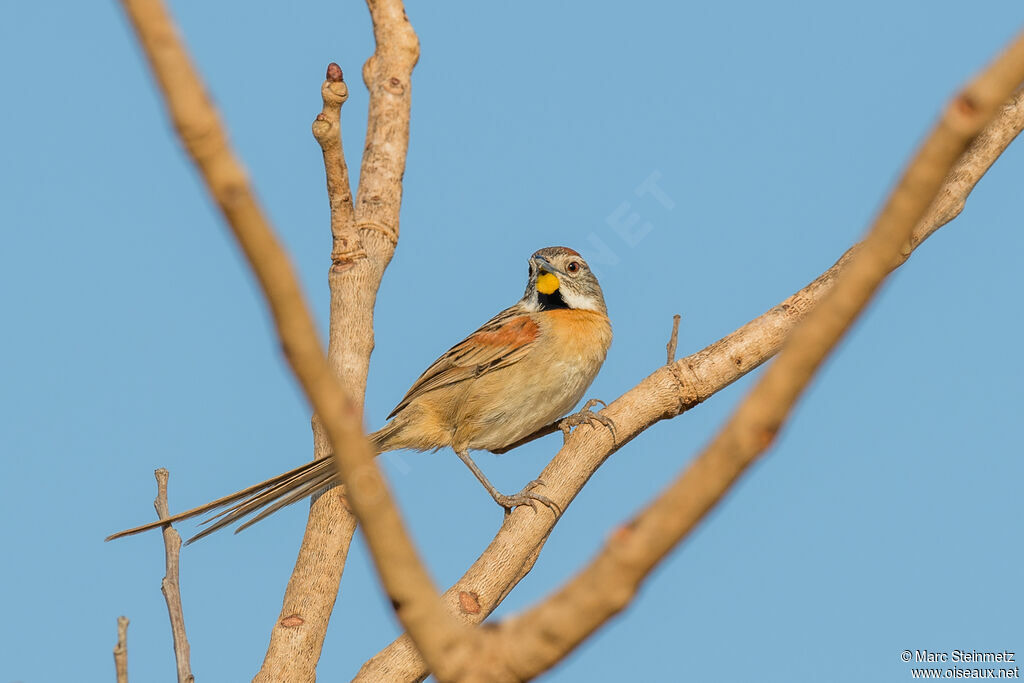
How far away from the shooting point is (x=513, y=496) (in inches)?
292

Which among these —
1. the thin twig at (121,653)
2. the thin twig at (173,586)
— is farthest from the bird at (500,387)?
the thin twig at (121,653)

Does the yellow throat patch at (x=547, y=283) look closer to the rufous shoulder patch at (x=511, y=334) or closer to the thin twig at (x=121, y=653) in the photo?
the rufous shoulder patch at (x=511, y=334)

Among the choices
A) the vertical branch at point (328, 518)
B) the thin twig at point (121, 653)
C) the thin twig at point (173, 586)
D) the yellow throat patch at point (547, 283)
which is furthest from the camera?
the yellow throat patch at point (547, 283)

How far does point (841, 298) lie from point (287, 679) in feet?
16.0

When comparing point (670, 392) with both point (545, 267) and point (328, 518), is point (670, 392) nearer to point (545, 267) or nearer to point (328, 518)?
point (328, 518)

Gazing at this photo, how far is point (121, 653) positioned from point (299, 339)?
2.39 metres

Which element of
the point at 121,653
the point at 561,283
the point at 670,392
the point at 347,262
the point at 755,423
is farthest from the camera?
the point at 561,283

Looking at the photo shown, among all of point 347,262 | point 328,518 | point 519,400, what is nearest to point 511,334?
point 519,400

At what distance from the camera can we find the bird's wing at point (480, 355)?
30.6ft

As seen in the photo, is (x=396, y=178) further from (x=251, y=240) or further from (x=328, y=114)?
(x=251, y=240)

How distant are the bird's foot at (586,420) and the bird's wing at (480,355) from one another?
2.44ft

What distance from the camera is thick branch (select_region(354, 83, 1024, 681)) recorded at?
20.4ft

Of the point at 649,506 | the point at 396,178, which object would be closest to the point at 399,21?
the point at 396,178

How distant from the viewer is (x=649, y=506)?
2.11 meters
